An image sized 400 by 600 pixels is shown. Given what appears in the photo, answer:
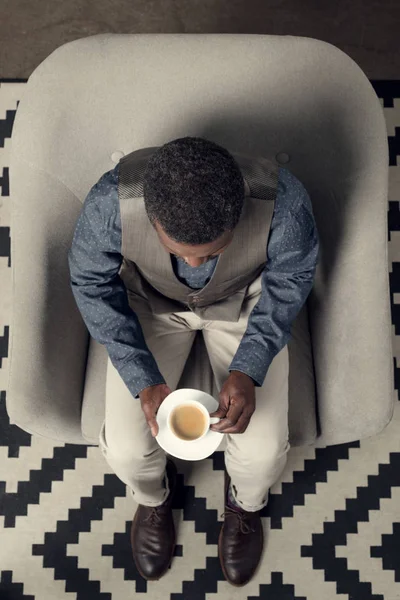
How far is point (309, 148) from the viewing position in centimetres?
154

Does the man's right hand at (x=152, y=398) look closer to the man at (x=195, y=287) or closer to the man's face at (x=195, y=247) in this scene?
the man at (x=195, y=287)

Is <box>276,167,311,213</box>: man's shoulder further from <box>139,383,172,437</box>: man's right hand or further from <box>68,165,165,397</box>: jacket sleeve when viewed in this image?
<box>139,383,172,437</box>: man's right hand

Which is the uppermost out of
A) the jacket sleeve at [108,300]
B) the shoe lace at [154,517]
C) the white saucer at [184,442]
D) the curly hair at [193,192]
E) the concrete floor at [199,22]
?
the concrete floor at [199,22]

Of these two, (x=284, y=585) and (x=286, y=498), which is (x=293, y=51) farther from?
A: (x=284, y=585)

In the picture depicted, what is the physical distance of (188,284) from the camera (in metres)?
1.44

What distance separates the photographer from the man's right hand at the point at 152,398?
1.42 metres

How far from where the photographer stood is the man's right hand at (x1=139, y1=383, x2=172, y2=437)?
1.42 metres

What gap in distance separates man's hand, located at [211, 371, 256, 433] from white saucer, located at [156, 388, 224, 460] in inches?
2.2

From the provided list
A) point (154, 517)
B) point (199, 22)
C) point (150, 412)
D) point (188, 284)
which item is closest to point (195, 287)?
point (188, 284)

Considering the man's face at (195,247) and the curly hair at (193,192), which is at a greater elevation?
the curly hair at (193,192)

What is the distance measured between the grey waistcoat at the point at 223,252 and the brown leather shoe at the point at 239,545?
0.61 metres

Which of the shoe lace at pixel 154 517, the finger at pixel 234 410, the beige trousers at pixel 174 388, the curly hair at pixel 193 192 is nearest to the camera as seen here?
the curly hair at pixel 193 192

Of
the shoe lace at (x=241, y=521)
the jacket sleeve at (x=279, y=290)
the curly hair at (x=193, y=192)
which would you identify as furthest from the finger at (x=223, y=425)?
the shoe lace at (x=241, y=521)

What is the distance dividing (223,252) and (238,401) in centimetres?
29
